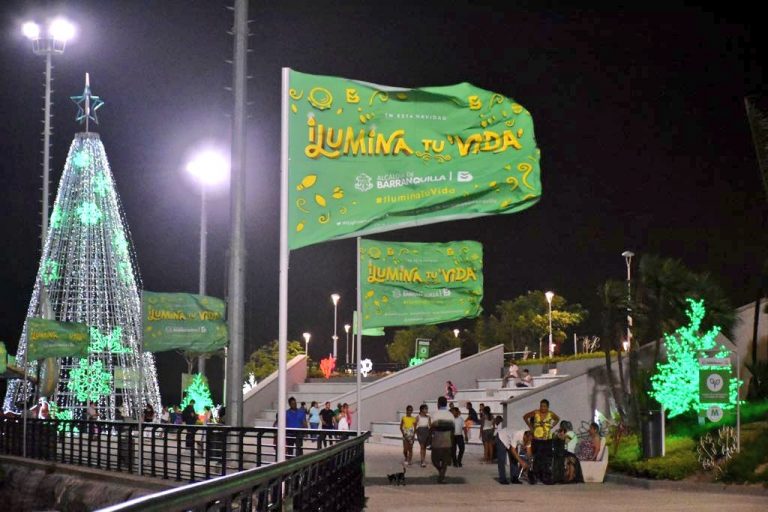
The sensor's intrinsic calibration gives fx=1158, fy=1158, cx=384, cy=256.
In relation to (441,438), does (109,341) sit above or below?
above

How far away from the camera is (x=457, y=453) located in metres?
31.0

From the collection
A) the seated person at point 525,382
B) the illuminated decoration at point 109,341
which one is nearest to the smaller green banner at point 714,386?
the seated person at point 525,382

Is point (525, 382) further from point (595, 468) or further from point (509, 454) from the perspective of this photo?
point (509, 454)

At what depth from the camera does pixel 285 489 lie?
919 centimetres

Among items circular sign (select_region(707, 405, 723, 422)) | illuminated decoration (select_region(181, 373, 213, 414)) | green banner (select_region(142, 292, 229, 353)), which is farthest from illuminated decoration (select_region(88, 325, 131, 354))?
circular sign (select_region(707, 405, 723, 422))

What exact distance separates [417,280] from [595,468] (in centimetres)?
539

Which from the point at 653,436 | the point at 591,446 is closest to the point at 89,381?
the point at 591,446

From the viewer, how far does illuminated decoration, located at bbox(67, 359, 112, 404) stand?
1583 inches

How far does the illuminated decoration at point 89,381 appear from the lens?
40219mm

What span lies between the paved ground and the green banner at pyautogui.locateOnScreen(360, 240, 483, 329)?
10.9 ft

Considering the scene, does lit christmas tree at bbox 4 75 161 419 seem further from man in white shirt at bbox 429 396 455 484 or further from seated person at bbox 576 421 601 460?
seated person at bbox 576 421 601 460

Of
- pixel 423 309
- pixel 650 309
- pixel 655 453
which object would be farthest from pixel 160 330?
pixel 650 309

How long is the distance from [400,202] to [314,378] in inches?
1913

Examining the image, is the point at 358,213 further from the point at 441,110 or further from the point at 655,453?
the point at 655,453
